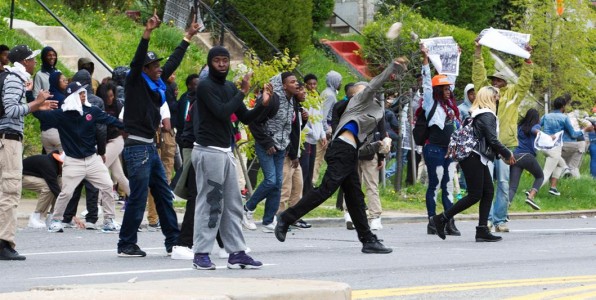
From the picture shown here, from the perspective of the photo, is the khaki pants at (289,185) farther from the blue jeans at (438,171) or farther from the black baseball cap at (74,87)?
the black baseball cap at (74,87)

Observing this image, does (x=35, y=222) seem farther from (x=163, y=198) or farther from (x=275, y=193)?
(x=163, y=198)

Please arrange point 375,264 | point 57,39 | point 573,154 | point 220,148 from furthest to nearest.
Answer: point 573,154
point 57,39
point 375,264
point 220,148

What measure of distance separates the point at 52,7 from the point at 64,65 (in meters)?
3.46

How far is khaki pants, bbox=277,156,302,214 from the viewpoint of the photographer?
16.6m

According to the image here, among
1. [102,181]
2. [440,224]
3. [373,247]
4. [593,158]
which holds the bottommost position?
[593,158]

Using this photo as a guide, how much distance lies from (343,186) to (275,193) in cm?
309

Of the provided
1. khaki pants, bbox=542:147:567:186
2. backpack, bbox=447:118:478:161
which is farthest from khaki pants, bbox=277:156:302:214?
khaki pants, bbox=542:147:567:186

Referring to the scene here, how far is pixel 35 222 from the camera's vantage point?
15344 mm

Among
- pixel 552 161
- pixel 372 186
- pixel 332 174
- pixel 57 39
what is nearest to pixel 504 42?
pixel 372 186

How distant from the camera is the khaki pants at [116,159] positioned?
16328 mm

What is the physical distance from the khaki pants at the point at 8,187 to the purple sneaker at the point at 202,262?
2029mm

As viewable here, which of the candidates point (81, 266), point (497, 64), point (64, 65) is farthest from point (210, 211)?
point (497, 64)

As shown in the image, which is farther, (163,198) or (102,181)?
(102,181)

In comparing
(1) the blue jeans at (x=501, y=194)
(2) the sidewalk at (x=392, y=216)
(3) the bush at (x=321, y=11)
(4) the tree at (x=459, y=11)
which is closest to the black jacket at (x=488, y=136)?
(1) the blue jeans at (x=501, y=194)
